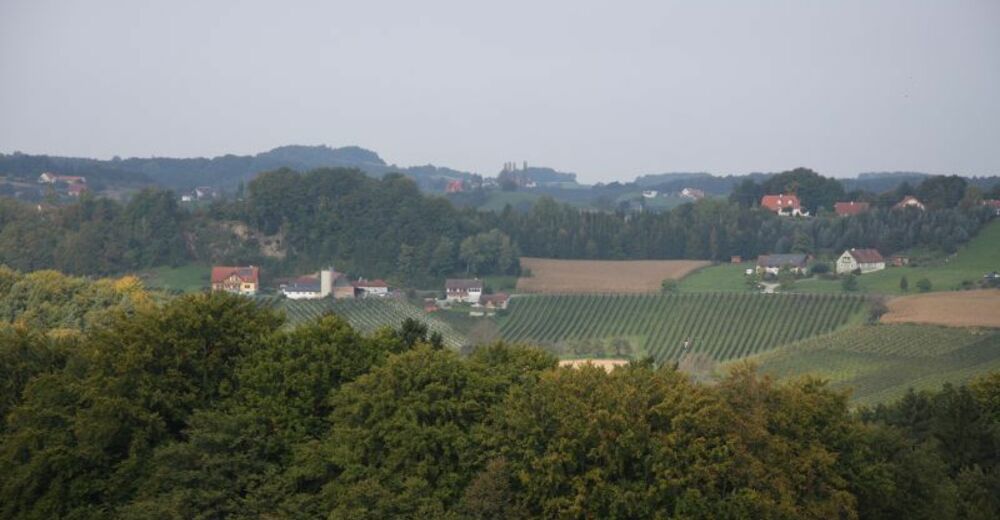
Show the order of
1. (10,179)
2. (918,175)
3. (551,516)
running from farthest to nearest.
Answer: (918,175) → (10,179) → (551,516)

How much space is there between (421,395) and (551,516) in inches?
127

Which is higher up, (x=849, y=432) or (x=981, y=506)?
(x=849, y=432)

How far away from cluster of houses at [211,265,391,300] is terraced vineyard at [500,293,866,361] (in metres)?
8.69

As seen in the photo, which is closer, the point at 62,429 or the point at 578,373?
the point at 578,373

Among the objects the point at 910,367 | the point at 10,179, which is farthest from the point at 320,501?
the point at 10,179

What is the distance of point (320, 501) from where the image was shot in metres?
22.3

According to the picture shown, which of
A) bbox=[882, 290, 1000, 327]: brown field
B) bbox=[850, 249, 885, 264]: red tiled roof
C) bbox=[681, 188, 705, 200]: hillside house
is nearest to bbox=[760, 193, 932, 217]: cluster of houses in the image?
bbox=[850, 249, 885, 264]: red tiled roof

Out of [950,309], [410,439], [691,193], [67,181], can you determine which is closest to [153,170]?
[67,181]

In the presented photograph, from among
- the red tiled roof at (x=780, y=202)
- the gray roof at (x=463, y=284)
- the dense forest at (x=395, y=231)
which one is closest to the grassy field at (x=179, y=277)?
the dense forest at (x=395, y=231)

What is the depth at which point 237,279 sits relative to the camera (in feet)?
247

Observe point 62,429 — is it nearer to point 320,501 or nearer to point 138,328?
point 138,328

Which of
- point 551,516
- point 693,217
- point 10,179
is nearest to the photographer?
point 551,516

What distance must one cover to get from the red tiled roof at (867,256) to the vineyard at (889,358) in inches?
824

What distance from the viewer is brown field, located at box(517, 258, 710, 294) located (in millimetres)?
73250
